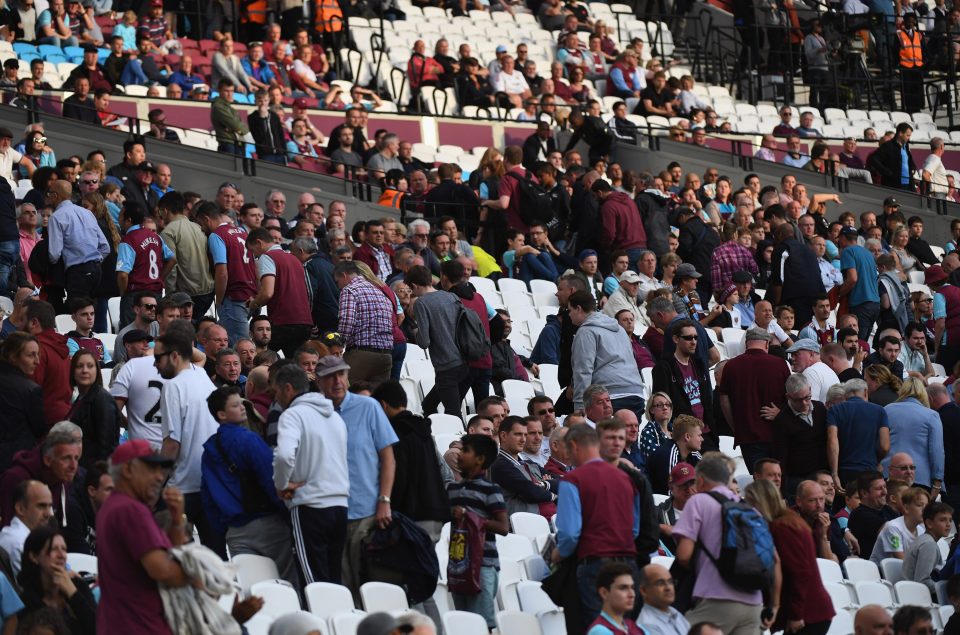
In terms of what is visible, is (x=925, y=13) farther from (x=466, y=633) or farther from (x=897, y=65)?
(x=466, y=633)

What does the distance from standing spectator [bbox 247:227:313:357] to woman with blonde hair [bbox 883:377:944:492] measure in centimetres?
442

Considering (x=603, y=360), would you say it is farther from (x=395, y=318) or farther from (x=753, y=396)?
(x=395, y=318)

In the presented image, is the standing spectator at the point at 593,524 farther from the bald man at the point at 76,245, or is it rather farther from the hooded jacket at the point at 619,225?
the hooded jacket at the point at 619,225

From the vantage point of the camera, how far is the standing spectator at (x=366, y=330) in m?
11.1

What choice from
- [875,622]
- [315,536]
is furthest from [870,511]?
[315,536]

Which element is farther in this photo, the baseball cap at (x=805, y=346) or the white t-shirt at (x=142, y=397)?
the baseball cap at (x=805, y=346)

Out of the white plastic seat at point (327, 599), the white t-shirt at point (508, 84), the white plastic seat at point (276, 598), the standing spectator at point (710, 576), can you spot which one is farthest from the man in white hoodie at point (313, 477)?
the white t-shirt at point (508, 84)

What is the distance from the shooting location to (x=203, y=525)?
8914 mm

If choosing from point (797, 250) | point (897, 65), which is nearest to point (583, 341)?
point (797, 250)

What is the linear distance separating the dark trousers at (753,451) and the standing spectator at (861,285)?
4706mm

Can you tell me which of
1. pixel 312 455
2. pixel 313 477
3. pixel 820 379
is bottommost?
pixel 820 379

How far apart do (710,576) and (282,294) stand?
16.6 ft

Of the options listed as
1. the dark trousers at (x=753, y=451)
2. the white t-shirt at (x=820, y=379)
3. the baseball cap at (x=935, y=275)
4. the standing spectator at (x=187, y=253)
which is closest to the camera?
the dark trousers at (x=753, y=451)

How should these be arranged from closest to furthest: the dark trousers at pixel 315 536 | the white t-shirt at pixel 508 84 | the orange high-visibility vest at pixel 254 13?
the dark trousers at pixel 315 536
the white t-shirt at pixel 508 84
the orange high-visibility vest at pixel 254 13
